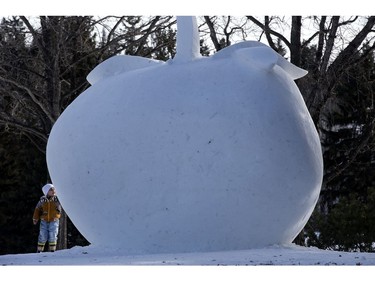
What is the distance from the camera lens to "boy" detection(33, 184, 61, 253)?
13.2 meters

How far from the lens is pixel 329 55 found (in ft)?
47.7

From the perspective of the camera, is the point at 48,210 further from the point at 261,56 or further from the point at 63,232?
the point at 261,56

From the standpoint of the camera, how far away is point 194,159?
848 cm

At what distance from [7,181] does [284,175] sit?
50.1ft

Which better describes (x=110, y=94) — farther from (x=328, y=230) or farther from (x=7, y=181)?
(x=7, y=181)

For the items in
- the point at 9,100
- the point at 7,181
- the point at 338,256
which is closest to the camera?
the point at 338,256

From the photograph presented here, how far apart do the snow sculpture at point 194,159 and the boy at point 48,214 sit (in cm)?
392

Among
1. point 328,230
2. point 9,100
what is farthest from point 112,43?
point 328,230

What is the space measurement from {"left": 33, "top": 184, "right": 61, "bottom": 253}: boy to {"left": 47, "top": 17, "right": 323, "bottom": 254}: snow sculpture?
12.8 feet

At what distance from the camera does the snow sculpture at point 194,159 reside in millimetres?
8508

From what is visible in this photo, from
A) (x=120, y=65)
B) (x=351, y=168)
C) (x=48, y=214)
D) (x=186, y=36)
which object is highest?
(x=186, y=36)

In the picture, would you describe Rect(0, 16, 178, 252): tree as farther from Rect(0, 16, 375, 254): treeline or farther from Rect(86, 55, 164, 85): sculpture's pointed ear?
Rect(86, 55, 164, 85): sculpture's pointed ear

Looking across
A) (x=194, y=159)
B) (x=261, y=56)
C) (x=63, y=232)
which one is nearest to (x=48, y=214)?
(x=63, y=232)

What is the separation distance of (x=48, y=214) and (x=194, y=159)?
5465 millimetres
